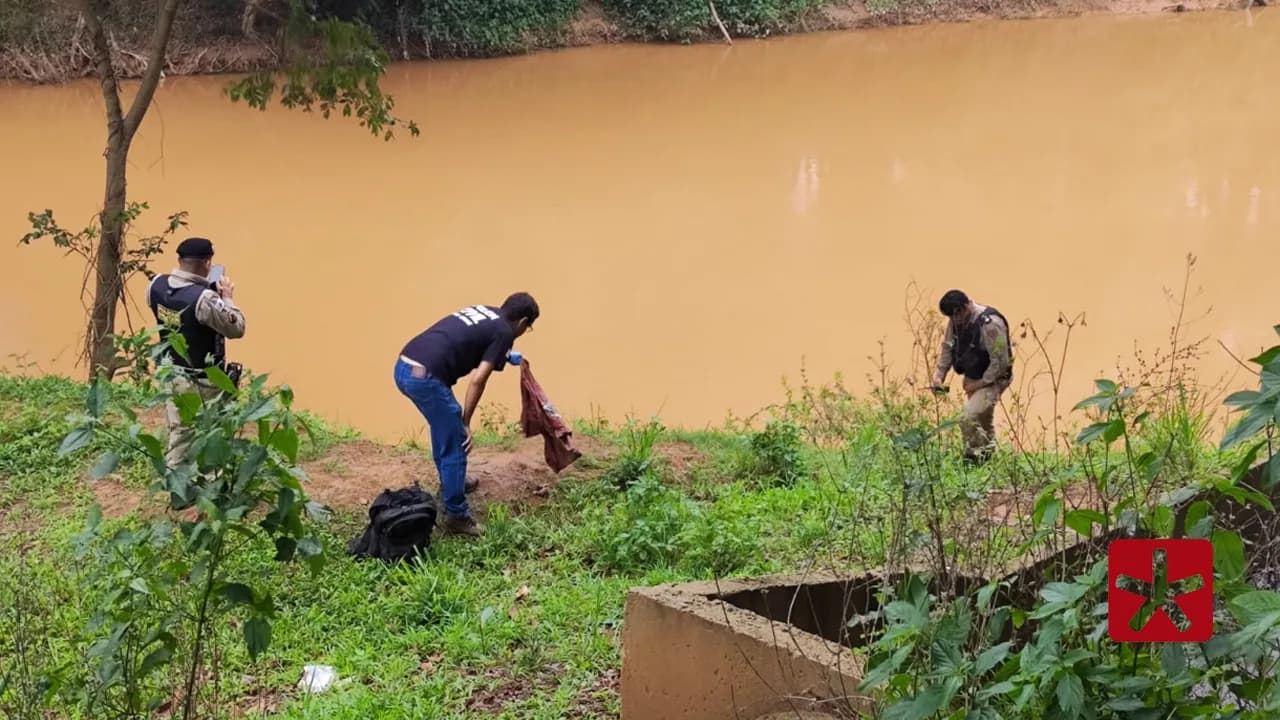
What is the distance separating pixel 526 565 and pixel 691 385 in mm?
3914

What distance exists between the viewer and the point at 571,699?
12.4 feet

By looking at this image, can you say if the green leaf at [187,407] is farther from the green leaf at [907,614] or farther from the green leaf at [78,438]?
the green leaf at [907,614]

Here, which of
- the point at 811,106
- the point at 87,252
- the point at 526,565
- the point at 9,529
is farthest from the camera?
the point at 811,106

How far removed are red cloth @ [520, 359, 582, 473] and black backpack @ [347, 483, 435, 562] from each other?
2.56 feet

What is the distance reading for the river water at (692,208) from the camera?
9609 mm

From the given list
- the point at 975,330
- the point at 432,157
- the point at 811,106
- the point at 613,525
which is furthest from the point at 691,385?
the point at 811,106

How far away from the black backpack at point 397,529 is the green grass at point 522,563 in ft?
0.33

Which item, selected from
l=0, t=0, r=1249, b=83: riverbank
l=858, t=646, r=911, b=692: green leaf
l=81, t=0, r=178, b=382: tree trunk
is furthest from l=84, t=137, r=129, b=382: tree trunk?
l=0, t=0, r=1249, b=83: riverbank

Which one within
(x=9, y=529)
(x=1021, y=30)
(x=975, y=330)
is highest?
(x=1021, y=30)

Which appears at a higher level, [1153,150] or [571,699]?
[1153,150]

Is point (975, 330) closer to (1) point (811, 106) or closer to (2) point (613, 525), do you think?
(2) point (613, 525)

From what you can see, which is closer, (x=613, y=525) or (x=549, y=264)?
(x=613, y=525)

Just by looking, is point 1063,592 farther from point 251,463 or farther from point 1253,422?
point 251,463

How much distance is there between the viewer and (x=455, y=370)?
213 inches
